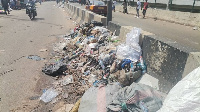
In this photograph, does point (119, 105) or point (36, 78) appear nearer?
point (119, 105)

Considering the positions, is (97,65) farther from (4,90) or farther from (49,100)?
(4,90)

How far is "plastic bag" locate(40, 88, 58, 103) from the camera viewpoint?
145 inches

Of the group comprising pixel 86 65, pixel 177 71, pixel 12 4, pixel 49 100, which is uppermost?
pixel 12 4

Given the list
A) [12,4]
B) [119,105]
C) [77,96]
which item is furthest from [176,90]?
[12,4]

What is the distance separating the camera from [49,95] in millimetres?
3811

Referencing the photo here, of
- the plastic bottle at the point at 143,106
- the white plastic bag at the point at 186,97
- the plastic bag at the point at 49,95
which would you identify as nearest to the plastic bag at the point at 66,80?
the plastic bag at the point at 49,95

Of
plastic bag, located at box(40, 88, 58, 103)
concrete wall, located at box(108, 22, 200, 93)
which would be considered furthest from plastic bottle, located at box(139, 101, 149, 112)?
plastic bag, located at box(40, 88, 58, 103)

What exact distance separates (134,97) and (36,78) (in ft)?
9.71

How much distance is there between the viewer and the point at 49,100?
3.66 meters

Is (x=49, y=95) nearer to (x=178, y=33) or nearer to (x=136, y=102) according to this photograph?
(x=136, y=102)

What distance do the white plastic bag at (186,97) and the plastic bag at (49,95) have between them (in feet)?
8.04

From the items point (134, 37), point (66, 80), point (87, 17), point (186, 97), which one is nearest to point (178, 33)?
point (87, 17)

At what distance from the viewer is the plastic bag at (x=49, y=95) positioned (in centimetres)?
369

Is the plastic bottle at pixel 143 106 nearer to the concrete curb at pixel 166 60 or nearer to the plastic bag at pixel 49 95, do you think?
the concrete curb at pixel 166 60
